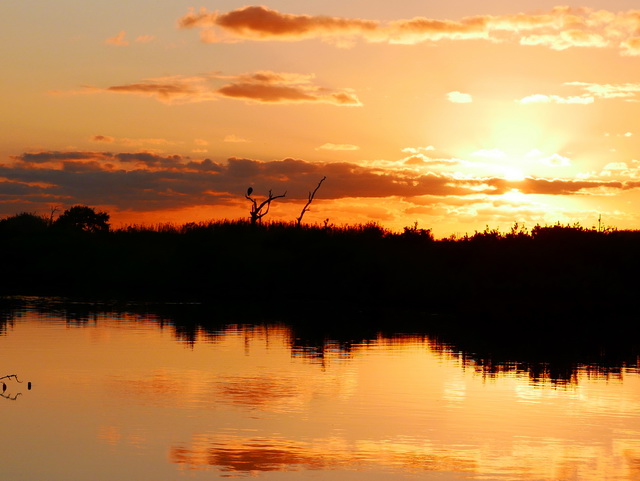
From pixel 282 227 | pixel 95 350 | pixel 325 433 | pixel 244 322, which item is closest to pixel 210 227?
pixel 282 227

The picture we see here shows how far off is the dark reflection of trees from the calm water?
2.45 ft

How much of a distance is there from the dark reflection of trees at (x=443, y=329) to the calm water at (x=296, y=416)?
2.45 ft

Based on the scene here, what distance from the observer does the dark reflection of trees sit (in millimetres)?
22234

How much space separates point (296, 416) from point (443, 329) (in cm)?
1551

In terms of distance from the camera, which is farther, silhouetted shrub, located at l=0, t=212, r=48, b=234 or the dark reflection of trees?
silhouetted shrub, located at l=0, t=212, r=48, b=234

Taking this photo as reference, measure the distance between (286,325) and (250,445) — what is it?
16782 mm

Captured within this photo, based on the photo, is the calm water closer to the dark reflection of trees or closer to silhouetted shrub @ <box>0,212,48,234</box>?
the dark reflection of trees

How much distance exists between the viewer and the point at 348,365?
2053 cm

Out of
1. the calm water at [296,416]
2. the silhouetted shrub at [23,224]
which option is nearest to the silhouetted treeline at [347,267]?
the silhouetted shrub at [23,224]

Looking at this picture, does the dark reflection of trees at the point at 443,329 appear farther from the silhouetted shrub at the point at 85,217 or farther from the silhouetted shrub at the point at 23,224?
the silhouetted shrub at the point at 85,217

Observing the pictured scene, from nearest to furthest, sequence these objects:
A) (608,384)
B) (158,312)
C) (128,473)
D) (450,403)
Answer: (128,473) → (450,403) → (608,384) → (158,312)

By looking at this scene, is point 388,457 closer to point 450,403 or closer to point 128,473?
point 128,473

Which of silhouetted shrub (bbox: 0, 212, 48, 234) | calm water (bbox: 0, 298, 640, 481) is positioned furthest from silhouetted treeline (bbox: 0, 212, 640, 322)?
calm water (bbox: 0, 298, 640, 481)

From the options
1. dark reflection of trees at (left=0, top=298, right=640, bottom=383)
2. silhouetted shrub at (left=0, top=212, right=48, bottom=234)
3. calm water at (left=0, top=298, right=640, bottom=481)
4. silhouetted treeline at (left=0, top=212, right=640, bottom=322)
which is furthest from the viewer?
silhouetted shrub at (left=0, top=212, right=48, bottom=234)
